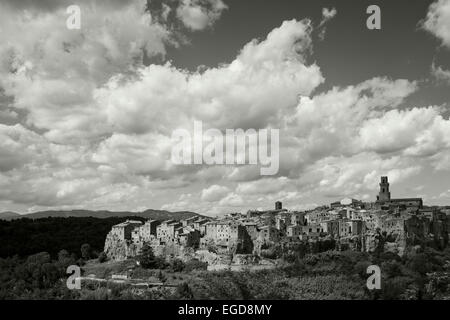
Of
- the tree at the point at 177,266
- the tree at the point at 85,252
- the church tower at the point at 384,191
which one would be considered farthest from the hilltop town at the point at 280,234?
the church tower at the point at 384,191

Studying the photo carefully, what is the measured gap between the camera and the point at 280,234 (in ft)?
167

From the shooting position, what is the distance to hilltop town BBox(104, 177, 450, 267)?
4703cm

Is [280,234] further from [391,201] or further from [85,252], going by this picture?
[85,252]

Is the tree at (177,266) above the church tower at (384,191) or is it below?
below

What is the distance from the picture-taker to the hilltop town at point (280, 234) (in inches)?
1852

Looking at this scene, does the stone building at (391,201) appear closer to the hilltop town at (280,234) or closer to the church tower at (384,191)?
the church tower at (384,191)

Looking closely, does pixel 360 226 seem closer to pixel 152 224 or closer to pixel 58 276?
pixel 152 224

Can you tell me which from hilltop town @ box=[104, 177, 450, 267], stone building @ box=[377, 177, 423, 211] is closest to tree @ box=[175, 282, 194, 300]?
hilltop town @ box=[104, 177, 450, 267]

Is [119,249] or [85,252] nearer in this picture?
[119,249]

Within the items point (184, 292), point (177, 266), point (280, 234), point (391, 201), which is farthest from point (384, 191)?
point (184, 292)

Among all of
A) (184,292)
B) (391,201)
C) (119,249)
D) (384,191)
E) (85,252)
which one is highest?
(384,191)

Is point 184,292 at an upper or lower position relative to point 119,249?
lower
